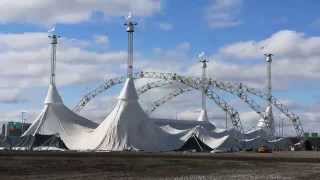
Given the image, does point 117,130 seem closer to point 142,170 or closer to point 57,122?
point 57,122

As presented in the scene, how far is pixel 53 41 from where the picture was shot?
13762 cm

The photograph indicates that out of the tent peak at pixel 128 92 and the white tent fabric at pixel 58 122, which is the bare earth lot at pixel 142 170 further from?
the white tent fabric at pixel 58 122

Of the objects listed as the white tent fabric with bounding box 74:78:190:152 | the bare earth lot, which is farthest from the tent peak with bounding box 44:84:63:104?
the bare earth lot

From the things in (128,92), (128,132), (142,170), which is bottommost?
(128,132)

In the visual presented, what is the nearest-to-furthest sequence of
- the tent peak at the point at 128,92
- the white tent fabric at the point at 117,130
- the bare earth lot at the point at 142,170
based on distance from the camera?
the bare earth lot at the point at 142,170 < the white tent fabric at the point at 117,130 < the tent peak at the point at 128,92

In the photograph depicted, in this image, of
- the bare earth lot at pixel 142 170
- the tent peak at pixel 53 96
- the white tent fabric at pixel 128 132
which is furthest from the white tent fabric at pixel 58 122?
the bare earth lot at pixel 142 170

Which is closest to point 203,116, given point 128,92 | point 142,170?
point 128,92

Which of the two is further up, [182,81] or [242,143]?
[182,81]

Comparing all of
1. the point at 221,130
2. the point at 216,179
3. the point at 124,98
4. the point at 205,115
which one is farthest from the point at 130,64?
the point at 216,179

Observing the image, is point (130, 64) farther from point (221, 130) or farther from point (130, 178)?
point (130, 178)

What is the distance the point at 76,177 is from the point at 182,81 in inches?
5170

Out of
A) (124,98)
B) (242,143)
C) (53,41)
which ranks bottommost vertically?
(242,143)

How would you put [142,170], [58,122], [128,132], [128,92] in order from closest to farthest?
[142,170]
[128,132]
[128,92]
[58,122]

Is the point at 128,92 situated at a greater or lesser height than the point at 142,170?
greater
